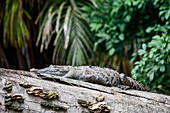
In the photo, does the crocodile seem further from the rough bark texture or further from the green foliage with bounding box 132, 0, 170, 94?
the green foliage with bounding box 132, 0, 170, 94

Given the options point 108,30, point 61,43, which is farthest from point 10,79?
point 61,43

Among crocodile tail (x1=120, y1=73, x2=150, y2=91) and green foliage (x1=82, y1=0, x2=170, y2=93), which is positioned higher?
green foliage (x1=82, y1=0, x2=170, y2=93)

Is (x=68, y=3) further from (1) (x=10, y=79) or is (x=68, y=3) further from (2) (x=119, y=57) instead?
(1) (x=10, y=79)

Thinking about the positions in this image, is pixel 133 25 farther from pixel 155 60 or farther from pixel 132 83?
pixel 132 83

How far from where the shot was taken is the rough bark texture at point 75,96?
1755 mm

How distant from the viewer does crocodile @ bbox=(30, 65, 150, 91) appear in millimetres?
2412

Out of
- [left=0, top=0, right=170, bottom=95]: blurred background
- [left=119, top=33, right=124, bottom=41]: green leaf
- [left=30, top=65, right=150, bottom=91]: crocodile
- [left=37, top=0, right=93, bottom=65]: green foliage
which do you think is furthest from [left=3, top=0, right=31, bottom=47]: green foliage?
[left=30, top=65, right=150, bottom=91]: crocodile

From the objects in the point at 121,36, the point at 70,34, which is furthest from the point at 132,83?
the point at 70,34

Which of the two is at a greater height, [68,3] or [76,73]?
[68,3]

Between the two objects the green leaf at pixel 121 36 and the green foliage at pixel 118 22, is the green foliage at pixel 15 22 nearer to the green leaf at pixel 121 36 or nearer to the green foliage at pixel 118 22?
the green foliage at pixel 118 22

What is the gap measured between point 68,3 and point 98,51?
4.72 feet

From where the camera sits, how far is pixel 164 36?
2859 millimetres

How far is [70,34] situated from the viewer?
4.77m

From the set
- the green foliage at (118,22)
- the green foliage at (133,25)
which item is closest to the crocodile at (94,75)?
the green foliage at (133,25)
